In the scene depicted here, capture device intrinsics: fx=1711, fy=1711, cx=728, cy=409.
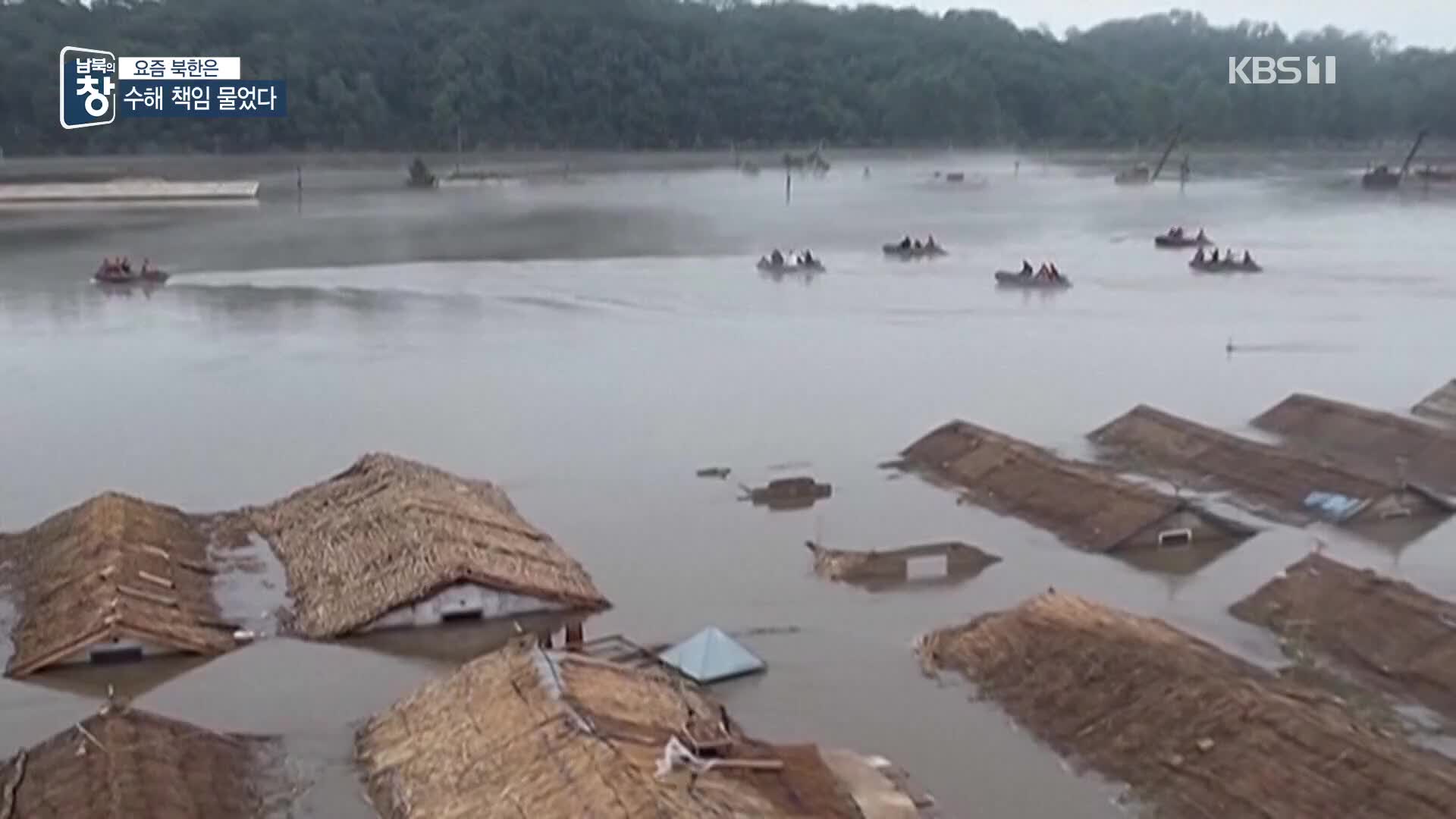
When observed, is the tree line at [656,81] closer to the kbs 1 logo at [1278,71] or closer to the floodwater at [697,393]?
the kbs 1 logo at [1278,71]

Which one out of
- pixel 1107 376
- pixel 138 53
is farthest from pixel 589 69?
pixel 1107 376

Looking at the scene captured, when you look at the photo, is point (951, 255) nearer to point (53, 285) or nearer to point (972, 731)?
point (53, 285)

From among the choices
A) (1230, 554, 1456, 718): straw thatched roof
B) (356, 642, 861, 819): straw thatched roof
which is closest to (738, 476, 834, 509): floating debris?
(1230, 554, 1456, 718): straw thatched roof

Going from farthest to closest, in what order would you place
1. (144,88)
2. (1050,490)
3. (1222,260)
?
(144,88)
(1222,260)
(1050,490)

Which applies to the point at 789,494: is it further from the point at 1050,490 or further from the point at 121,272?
the point at 121,272

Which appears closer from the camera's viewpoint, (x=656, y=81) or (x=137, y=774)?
(x=137, y=774)

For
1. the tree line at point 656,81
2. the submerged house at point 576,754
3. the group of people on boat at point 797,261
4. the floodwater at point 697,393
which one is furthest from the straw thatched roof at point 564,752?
Answer: the tree line at point 656,81

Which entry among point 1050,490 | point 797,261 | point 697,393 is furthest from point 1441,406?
point 797,261

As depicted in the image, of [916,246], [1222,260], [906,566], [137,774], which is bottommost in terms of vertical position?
[137,774]
